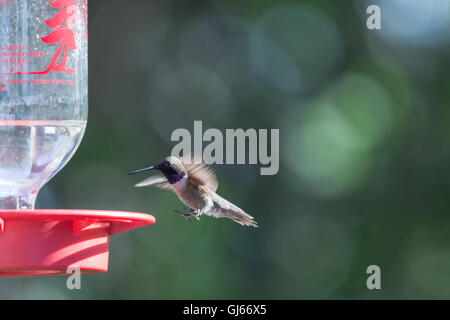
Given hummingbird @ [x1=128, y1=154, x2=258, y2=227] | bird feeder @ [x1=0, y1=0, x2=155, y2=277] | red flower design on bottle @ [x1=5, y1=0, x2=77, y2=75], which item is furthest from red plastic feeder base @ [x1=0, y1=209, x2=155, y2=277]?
hummingbird @ [x1=128, y1=154, x2=258, y2=227]

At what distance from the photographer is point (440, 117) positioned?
345 inches

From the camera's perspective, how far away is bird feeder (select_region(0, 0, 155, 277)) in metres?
3.29

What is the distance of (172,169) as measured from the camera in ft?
15.4

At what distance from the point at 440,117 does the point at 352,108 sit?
3.09ft

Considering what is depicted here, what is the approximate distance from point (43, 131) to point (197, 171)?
3.00 feet

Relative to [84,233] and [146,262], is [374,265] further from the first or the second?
[84,233]

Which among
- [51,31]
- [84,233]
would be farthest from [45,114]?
[84,233]

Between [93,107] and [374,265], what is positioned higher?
[93,107]

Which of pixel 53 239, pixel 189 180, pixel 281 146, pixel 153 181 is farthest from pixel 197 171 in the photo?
pixel 281 146

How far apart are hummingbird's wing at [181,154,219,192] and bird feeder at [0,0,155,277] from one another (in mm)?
655

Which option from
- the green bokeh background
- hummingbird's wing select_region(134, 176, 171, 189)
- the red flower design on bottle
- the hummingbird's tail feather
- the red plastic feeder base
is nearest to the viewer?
the red plastic feeder base

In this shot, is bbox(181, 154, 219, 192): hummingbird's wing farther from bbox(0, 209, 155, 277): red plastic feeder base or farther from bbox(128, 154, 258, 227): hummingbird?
bbox(0, 209, 155, 277): red plastic feeder base

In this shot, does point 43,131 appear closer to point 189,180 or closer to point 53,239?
point 189,180

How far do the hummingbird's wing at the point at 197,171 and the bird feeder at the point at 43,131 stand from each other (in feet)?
2.15
